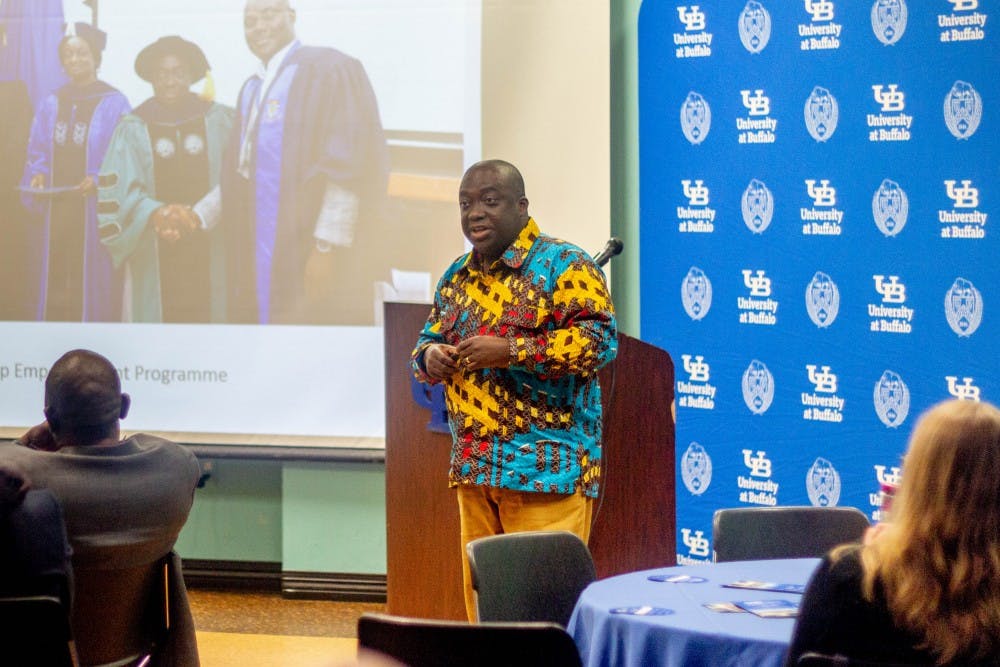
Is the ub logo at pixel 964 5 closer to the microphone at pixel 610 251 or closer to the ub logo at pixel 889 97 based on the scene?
the ub logo at pixel 889 97

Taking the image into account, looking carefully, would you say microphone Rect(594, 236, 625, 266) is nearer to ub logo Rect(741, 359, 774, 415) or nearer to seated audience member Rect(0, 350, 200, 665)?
seated audience member Rect(0, 350, 200, 665)

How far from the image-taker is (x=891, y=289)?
14.7 feet

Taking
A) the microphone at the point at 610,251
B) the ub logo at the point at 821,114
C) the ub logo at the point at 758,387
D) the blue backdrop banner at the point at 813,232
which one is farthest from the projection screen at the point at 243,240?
the microphone at the point at 610,251

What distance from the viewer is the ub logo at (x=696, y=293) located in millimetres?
4785

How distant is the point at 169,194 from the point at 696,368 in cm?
242

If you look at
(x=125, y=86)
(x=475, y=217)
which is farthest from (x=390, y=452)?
(x=125, y=86)

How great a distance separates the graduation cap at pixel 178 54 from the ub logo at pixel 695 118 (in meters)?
2.07

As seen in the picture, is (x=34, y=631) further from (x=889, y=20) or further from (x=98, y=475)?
(x=889, y=20)

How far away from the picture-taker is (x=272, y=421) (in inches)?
204

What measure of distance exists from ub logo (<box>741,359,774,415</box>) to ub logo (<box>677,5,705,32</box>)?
1356mm

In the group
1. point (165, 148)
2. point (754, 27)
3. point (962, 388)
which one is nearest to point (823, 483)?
point (962, 388)

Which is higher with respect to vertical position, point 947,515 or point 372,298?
point 372,298

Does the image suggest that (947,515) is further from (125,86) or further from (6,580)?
(125,86)

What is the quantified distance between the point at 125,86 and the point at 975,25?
3504mm
